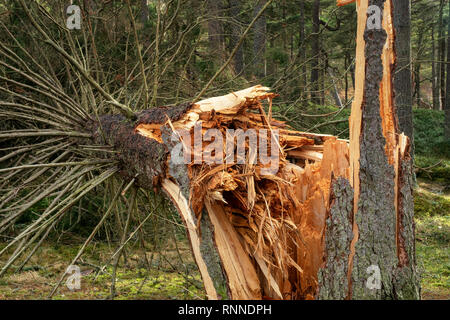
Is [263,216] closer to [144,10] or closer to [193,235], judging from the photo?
[193,235]

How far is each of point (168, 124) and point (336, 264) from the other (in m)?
1.30

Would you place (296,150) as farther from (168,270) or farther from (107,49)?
(107,49)

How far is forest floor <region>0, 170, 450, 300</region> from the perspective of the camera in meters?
4.04

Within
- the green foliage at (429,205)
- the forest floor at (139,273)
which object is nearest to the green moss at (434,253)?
the forest floor at (139,273)

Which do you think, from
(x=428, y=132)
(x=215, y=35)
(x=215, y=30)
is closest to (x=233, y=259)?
(x=215, y=35)

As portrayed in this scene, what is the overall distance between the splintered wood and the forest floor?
1.18m

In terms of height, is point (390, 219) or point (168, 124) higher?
point (168, 124)

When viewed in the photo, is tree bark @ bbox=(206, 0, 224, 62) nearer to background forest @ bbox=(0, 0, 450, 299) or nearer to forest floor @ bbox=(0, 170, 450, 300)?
background forest @ bbox=(0, 0, 450, 299)

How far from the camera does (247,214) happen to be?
248cm

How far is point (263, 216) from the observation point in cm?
236

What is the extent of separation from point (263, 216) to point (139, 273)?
2.62 m

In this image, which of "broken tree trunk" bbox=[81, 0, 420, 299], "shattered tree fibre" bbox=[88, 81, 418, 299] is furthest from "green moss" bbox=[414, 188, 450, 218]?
"shattered tree fibre" bbox=[88, 81, 418, 299]

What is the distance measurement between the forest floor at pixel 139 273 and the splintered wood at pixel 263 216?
3.88 feet
